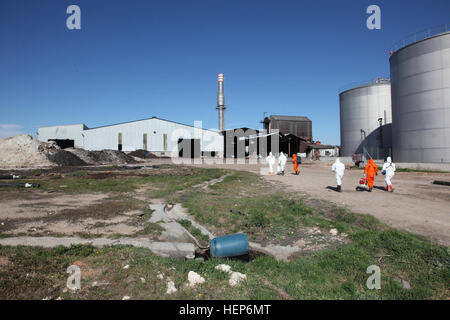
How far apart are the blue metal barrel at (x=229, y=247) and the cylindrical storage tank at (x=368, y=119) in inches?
1236

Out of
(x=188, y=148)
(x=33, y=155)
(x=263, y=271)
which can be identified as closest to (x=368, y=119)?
(x=188, y=148)

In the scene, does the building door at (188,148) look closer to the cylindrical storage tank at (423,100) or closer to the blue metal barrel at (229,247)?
the cylindrical storage tank at (423,100)

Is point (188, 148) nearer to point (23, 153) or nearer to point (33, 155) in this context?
point (33, 155)

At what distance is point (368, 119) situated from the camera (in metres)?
33.2

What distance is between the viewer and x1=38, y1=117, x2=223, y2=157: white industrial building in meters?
43.2

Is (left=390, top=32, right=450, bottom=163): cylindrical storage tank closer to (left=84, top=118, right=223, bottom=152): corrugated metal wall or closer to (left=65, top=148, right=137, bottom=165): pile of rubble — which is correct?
(left=84, top=118, right=223, bottom=152): corrugated metal wall

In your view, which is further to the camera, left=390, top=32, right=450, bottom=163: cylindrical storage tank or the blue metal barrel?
left=390, top=32, right=450, bottom=163: cylindrical storage tank

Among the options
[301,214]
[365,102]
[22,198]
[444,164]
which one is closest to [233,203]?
[301,214]

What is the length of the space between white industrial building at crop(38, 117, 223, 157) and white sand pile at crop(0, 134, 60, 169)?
13730 mm

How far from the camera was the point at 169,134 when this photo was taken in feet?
147

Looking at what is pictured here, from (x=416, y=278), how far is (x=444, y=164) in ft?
70.5

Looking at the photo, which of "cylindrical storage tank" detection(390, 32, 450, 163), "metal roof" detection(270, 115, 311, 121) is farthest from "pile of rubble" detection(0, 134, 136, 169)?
"metal roof" detection(270, 115, 311, 121)
